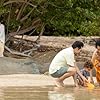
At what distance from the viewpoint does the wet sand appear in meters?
10.5

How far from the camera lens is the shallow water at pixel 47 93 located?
322 inches

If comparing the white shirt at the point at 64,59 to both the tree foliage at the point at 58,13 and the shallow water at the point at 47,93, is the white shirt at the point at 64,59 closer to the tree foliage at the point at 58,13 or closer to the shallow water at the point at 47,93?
the shallow water at the point at 47,93

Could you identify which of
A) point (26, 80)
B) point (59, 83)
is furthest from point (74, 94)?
point (26, 80)

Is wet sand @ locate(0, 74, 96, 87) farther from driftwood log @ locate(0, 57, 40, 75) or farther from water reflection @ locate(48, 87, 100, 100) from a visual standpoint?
water reflection @ locate(48, 87, 100, 100)

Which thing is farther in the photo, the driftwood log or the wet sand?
the driftwood log

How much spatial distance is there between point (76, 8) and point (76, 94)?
728 centimetres

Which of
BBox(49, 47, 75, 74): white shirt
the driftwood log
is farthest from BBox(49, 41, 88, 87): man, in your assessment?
the driftwood log

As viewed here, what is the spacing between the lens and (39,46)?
17.7 metres

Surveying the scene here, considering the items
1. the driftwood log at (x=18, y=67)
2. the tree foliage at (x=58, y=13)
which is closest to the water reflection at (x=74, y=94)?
the driftwood log at (x=18, y=67)

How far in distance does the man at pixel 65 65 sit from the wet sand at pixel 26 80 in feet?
1.63

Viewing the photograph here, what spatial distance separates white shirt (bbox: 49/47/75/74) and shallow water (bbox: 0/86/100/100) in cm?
53

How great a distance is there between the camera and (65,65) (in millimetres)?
10359

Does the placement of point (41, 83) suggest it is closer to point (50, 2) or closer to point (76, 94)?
point (76, 94)

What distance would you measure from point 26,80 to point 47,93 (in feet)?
7.75
